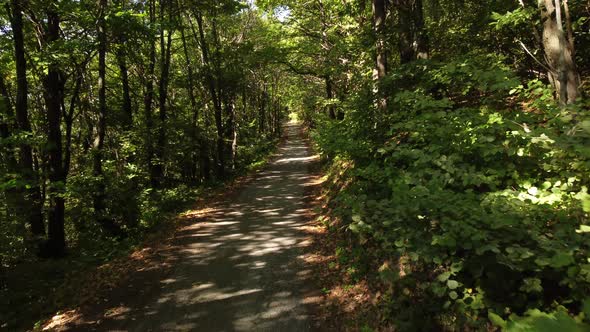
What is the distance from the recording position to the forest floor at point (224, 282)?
5574 millimetres

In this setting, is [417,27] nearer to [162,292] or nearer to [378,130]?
[378,130]

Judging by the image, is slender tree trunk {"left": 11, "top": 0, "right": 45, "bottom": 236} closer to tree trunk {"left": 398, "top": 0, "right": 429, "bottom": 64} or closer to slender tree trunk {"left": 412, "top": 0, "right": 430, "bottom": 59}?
tree trunk {"left": 398, "top": 0, "right": 429, "bottom": 64}

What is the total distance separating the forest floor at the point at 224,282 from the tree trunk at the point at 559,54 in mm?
4436

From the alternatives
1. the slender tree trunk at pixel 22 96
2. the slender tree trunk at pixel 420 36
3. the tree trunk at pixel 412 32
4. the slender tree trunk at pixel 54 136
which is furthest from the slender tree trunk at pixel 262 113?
the slender tree trunk at pixel 420 36

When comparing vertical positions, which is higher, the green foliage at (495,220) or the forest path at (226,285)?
the green foliage at (495,220)

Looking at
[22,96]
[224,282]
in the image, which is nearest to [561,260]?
[224,282]

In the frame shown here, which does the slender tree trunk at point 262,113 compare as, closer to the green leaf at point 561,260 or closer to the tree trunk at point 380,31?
the tree trunk at point 380,31

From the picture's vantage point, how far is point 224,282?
6785mm

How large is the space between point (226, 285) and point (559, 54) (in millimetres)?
6319

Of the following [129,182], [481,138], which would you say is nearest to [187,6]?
[129,182]

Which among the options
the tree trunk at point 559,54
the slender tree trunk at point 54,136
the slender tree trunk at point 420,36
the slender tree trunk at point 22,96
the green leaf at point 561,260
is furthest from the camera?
the slender tree trunk at point 54,136

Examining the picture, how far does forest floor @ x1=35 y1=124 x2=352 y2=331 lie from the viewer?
5.57 metres

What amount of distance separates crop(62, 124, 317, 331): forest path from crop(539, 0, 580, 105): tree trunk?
4.71 metres

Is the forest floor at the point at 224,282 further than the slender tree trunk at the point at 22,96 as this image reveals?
No
